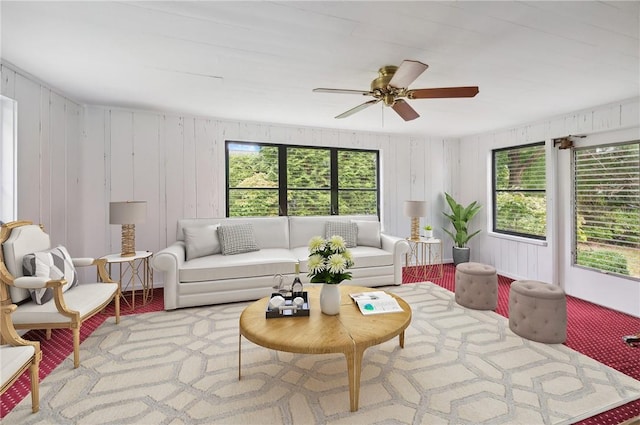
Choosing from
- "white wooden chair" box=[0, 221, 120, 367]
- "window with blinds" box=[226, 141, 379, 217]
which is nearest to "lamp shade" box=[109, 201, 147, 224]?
"white wooden chair" box=[0, 221, 120, 367]

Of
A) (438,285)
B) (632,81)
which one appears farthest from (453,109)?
(438,285)

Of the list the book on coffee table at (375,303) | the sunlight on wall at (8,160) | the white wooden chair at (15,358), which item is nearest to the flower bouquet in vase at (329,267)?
the book on coffee table at (375,303)

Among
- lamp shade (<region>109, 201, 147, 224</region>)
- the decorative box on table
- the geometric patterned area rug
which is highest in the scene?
lamp shade (<region>109, 201, 147, 224</region>)

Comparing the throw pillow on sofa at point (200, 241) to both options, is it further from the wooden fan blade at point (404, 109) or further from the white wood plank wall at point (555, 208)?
the white wood plank wall at point (555, 208)

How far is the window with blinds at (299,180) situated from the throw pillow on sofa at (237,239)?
→ 63 centimetres

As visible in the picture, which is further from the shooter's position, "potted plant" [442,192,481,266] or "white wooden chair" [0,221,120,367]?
Result: "potted plant" [442,192,481,266]

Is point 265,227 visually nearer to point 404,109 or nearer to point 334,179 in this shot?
point 334,179

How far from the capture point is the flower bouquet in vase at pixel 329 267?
82.4 inches

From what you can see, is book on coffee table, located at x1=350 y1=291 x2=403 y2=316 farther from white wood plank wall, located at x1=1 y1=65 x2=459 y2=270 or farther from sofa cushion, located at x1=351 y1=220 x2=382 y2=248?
white wood plank wall, located at x1=1 y1=65 x2=459 y2=270

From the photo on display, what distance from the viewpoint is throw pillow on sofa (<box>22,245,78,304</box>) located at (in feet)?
7.25

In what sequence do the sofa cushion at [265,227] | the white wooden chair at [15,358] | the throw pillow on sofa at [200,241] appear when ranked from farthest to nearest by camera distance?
the sofa cushion at [265,227] < the throw pillow on sofa at [200,241] < the white wooden chair at [15,358]

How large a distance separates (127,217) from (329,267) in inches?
102

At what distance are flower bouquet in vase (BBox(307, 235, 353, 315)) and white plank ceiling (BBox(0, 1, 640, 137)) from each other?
4.80 ft

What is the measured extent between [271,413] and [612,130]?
461cm
